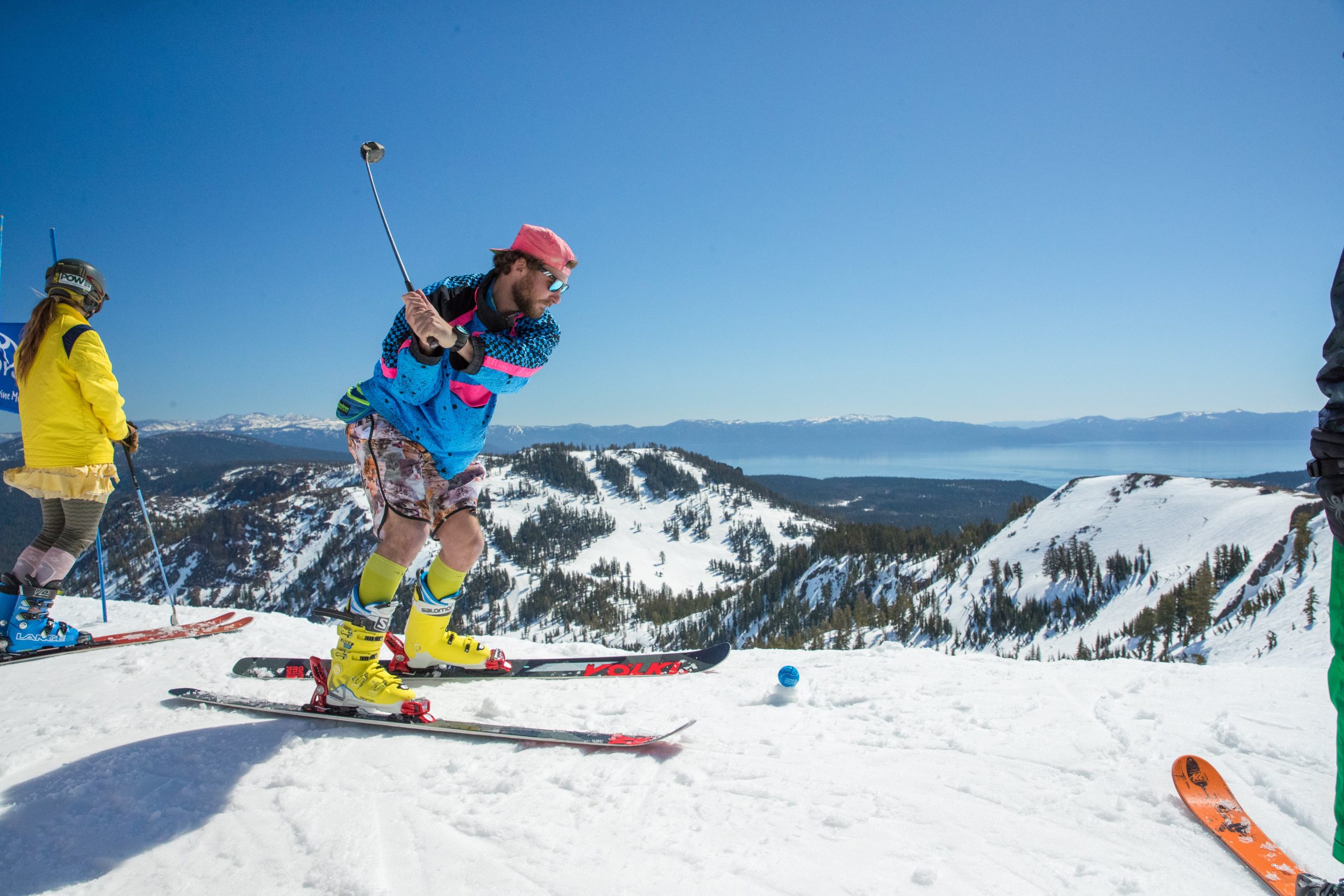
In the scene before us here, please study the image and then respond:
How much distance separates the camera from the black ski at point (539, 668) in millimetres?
4699

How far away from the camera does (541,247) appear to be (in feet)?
13.0

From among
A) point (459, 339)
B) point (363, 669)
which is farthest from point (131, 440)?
point (459, 339)

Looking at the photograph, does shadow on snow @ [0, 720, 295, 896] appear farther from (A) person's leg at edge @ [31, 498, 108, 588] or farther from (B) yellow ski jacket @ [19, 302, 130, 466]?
(B) yellow ski jacket @ [19, 302, 130, 466]

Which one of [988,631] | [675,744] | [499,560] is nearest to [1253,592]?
[988,631]

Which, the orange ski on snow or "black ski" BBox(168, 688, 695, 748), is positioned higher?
the orange ski on snow

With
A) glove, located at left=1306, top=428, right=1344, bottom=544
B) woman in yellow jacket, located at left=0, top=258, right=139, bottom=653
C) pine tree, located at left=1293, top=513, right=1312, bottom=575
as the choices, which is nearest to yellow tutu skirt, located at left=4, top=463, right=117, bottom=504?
woman in yellow jacket, located at left=0, top=258, right=139, bottom=653

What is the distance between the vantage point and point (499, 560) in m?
175

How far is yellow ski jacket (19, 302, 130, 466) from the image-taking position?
5000 millimetres

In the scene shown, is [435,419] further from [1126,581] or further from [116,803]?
[1126,581]

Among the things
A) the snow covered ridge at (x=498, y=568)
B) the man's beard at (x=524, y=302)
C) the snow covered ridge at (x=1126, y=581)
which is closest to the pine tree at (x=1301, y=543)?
the snow covered ridge at (x=1126, y=581)

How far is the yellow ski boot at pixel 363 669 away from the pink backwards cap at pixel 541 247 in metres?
2.45

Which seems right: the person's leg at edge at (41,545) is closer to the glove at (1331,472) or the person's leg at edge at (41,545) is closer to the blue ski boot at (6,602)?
the blue ski boot at (6,602)

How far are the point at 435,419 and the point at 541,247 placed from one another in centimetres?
136

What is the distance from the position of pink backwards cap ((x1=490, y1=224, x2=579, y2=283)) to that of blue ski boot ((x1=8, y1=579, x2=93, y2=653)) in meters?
5.44
